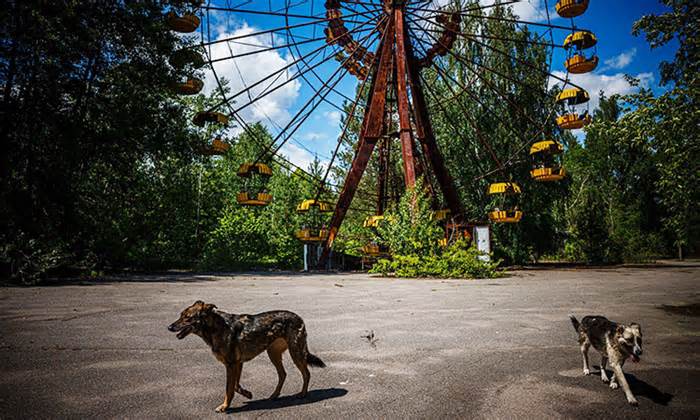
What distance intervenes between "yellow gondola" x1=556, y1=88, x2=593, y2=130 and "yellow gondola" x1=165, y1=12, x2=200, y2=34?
16.6m

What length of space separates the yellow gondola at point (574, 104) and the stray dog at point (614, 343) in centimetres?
1714

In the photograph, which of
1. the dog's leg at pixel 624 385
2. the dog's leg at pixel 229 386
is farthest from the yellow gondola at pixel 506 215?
the dog's leg at pixel 229 386

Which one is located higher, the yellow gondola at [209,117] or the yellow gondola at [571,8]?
the yellow gondola at [571,8]

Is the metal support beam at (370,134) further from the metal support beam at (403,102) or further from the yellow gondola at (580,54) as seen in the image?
the yellow gondola at (580,54)

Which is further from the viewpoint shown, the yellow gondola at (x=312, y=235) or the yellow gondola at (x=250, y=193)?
the yellow gondola at (x=312, y=235)

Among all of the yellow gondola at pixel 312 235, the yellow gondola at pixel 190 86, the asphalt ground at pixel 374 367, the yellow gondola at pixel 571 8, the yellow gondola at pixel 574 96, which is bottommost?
the asphalt ground at pixel 374 367

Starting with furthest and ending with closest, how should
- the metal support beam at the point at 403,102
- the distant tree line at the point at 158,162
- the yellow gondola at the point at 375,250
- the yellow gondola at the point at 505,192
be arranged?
the yellow gondola at the point at 375,250 < the yellow gondola at the point at 505,192 < the metal support beam at the point at 403,102 < the distant tree line at the point at 158,162

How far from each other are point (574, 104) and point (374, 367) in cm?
1906

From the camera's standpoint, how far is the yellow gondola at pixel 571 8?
643 inches

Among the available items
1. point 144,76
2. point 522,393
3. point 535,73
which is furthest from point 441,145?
point 522,393

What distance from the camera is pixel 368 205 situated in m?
31.7

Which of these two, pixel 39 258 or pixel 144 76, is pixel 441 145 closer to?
pixel 144 76

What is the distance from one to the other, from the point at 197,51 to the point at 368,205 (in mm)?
16858

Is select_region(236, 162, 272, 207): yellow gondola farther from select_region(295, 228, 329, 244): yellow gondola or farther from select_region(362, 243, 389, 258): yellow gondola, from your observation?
select_region(362, 243, 389, 258): yellow gondola
